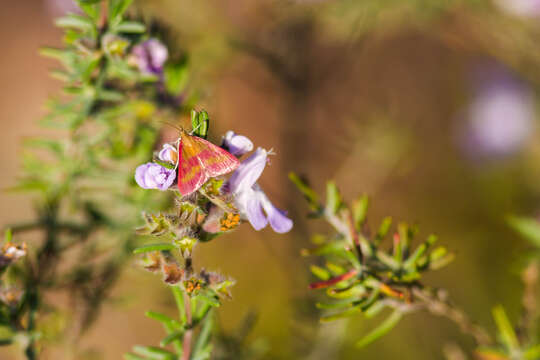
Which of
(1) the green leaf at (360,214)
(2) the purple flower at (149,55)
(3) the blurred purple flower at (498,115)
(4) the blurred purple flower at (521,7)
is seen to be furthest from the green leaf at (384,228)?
(3) the blurred purple flower at (498,115)

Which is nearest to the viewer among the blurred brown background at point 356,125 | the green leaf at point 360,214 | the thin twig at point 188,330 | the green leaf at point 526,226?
the thin twig at point 188,330

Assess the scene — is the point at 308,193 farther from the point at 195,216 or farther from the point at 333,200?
the point at 195,216

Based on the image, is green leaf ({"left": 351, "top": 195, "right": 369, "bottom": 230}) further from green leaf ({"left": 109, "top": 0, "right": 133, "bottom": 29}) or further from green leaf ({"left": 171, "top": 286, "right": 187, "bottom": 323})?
green leaf ({"left": 109, "top": 0, "right": 133, "bottom": 29})

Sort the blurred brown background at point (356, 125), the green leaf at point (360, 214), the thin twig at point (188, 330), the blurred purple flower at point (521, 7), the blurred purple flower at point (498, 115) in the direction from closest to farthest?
the thin twig at point (188, 330) → the green leaf at point (360, 214) → the blurred brown background at point (356, 125) → the blurred purple flower at point (521, 7) → the blurred purple flower at point (498, 115)

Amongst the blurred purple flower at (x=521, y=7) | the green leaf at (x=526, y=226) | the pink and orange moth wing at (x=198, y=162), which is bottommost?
the pink and orange moth wing at (x=198, y=162)

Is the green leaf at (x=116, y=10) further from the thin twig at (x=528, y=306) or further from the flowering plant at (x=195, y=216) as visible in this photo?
the thin twig at (x=528, y=306)

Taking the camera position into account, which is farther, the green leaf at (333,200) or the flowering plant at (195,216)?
the green leaf at (333,200)

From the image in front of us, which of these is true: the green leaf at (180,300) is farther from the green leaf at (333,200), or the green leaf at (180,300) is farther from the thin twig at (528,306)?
the thin twig at (528,306)

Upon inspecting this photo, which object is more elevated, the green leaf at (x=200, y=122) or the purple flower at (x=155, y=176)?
the green leaf at (x=200, y=122)

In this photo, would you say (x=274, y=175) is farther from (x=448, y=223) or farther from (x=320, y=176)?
(x=448, y=223)
